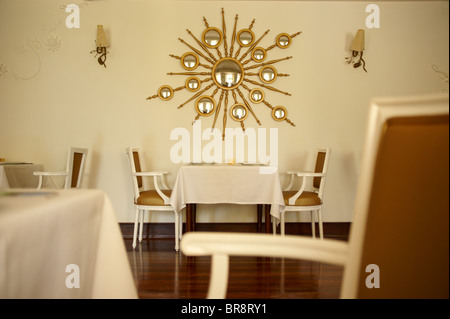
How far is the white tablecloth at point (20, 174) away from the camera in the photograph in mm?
3408

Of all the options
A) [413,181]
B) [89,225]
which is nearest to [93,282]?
[89,225]

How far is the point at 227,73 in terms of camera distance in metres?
4.17

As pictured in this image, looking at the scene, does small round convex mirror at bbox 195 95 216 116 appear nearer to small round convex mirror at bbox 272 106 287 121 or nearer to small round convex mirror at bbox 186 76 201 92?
small round convex mirror at bbox 186 76 201 92

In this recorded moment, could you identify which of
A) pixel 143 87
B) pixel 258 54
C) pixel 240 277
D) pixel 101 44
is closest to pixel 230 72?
pixel 258 54

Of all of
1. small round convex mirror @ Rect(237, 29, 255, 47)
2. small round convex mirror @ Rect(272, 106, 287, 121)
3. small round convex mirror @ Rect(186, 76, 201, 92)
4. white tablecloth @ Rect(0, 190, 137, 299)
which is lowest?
white tablecloth @ Rect(0, 190, 137, 299)

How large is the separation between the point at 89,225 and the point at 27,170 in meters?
3.22

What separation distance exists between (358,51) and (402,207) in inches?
160

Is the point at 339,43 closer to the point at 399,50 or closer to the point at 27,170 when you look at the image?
the point at 399,50

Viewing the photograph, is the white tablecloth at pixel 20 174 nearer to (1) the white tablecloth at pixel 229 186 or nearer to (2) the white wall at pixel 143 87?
(2) the white wall at pixel 143 87

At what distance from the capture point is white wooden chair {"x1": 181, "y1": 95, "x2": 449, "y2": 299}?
524 mm

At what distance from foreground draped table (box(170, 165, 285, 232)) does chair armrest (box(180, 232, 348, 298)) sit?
2497 millimetres

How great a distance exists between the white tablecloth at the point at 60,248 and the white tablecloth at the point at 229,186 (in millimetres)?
2217

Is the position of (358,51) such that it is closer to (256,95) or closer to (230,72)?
(256,95)

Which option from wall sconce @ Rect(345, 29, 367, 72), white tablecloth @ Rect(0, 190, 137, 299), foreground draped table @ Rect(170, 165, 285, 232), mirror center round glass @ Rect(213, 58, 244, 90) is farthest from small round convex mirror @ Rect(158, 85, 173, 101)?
white tablecloth @ Rect(0, 190, 137, 299)
